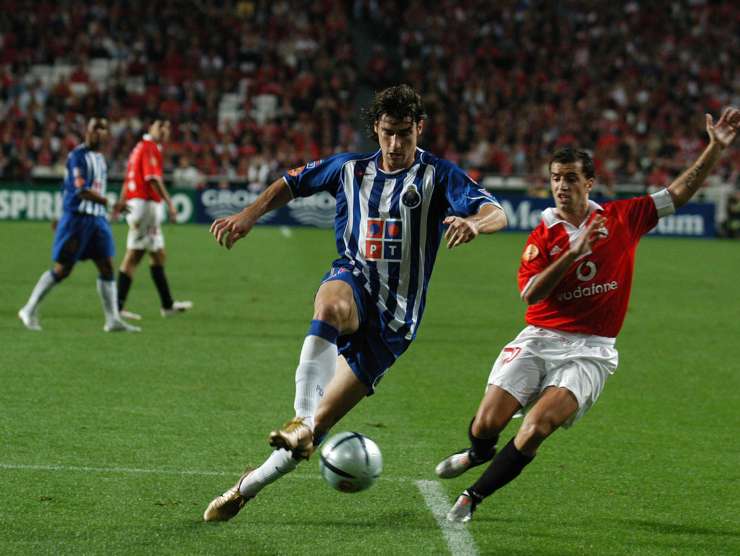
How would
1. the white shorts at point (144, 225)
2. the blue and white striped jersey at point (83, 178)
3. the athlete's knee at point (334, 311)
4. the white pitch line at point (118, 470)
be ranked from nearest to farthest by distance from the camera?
1. the athlete's knee at point (334, 311)
2. the white pitch line at point (118, 470)
3. the blue and white striped jersey at point (83, 178)
4. the white shorts at point (144, 225)

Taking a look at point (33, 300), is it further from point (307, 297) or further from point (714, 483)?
point (714, 483)

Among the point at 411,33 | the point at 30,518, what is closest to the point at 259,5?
the point at 411,33

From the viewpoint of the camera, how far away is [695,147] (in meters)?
32.7

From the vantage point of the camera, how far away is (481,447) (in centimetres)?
574

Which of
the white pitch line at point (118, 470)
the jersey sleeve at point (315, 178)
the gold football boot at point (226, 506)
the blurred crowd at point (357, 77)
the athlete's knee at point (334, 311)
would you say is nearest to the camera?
the athlete's knee at point (334, 311)

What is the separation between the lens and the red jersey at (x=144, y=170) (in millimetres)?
12281

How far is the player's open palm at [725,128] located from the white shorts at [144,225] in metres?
7.83

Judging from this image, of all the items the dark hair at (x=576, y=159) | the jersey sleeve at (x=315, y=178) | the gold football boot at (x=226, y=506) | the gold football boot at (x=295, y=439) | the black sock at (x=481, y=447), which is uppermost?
the dark hair at (x=576, y=159)

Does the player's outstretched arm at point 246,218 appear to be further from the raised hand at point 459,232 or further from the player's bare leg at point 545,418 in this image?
the player's bare leg at point 545,418

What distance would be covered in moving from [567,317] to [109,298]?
6.74m

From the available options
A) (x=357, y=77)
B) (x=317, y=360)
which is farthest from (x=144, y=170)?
(x=357, y=77)

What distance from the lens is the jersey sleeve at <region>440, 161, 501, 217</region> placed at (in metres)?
5.27

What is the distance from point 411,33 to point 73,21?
1110 centimetres

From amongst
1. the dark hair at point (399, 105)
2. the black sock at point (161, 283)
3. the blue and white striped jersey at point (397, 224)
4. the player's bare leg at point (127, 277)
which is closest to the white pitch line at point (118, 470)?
the blue and white striped jersey at point (397, 224)
